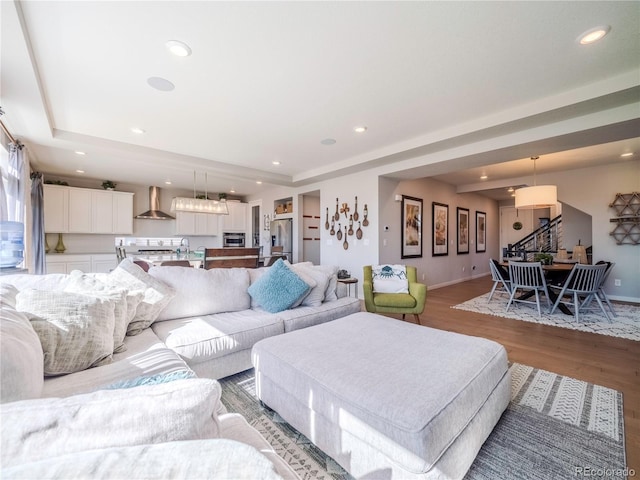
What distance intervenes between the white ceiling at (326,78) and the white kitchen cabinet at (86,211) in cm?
179

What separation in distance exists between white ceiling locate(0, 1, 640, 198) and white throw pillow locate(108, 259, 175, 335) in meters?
1.71

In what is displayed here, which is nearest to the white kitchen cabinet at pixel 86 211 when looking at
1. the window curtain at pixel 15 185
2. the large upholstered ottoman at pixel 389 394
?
the window curtain at pixel 15 185

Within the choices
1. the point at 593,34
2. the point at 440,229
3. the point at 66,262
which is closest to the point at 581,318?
the point at 440,229

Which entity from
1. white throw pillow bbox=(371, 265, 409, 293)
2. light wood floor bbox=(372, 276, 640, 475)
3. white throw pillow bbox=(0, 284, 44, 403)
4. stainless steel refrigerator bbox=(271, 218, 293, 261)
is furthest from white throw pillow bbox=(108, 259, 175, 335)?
stainless steel refrigerator bbox=(271, 218, 293, 261)

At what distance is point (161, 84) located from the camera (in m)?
2.57

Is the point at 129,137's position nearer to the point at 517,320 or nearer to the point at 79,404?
the point at 79,404

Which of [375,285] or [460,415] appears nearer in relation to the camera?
[460,415]

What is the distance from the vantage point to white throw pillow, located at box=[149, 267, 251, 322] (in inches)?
96.0

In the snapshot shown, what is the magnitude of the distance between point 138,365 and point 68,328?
1.31 ft

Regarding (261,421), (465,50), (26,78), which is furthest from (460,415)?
(26,78)

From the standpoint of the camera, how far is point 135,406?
2.04 feet

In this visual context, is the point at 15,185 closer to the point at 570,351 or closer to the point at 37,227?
the point at 37,227

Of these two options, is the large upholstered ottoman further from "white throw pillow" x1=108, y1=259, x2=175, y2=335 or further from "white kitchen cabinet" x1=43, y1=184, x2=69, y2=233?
"white kitchen cabinet" x1=43, y1=184, x2=69, y2=233

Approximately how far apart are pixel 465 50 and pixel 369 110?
44.2 inches
